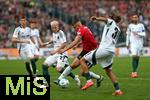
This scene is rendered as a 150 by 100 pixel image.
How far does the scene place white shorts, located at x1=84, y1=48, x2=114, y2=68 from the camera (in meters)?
16.4

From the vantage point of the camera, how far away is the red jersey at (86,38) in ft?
57.8

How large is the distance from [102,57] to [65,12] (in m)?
30.6

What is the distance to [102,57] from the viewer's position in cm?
1647

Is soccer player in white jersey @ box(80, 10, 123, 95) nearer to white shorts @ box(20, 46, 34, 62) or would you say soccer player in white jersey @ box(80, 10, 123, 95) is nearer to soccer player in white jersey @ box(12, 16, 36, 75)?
soccer player in white jersey @ box(12, 16, 36, 75)

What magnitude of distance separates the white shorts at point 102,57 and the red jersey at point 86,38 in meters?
1.03

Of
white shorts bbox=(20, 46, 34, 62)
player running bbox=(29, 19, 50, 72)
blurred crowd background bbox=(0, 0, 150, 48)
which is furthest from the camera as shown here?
blurred crowd background bbox=(0, 0, 150, 48)

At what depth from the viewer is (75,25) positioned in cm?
1788

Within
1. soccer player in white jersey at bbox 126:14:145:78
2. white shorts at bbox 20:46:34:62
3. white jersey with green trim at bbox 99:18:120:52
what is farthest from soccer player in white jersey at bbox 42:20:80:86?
soccer player in white jersey at bbox 126:14:145:78

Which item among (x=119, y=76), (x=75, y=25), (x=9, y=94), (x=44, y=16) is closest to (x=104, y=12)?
(x=44, y=16)

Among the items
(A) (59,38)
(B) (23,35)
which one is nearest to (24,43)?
(B) (23,35)

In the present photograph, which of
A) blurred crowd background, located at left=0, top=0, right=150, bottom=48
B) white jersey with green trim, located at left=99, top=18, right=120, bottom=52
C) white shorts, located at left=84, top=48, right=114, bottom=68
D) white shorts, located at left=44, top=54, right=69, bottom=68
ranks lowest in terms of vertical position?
blurred crowd background, located at left=0, top=0, right=150, bottom=48

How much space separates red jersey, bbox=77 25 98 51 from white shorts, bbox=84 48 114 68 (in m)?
1.03

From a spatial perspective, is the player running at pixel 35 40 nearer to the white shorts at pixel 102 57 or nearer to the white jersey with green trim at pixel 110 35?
the white shorts at pixel 102 57

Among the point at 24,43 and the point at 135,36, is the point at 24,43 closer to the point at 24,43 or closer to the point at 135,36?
the point at 24,43
